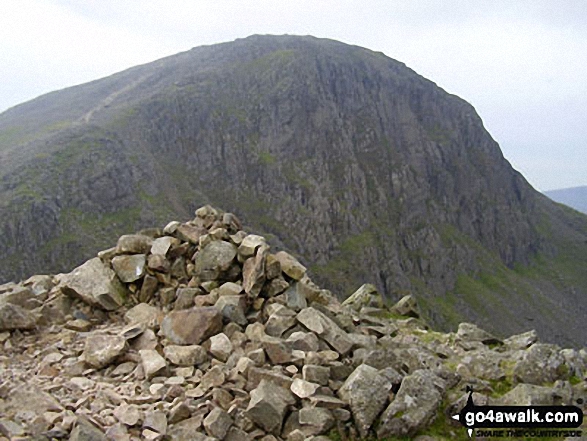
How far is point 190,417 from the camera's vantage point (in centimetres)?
1277

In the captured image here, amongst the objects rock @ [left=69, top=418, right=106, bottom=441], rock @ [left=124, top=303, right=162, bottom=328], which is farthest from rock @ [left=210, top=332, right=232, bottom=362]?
rock @ [left=69, top=418, right=106, bottom=441]

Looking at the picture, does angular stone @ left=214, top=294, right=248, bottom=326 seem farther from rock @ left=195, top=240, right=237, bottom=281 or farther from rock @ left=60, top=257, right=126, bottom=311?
rock @ left=60, top=257, right=126, bottom=311

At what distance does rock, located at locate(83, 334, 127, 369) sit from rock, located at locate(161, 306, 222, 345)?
1.47m

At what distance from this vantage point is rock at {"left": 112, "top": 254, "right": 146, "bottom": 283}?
18.6 meters

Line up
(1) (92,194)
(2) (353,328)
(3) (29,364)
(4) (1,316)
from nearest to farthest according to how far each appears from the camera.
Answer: (3) (29,364)
(4) (1,316)
(2) (353,328)
(1) (92,194)

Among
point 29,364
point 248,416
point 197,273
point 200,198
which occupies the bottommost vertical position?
point 200,198

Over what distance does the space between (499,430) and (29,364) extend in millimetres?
14190

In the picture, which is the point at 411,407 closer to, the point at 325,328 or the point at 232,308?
the point at 325,328

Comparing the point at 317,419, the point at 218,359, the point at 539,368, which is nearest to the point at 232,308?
the point at 218,359

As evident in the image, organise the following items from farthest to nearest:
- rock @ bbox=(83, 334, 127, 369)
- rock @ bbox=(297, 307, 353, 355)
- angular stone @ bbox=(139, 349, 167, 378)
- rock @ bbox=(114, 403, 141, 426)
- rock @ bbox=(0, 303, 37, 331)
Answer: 1. rock @ bbox=(0, 303, 37, 331)
2. rock @ bbox=(297, 307, 353, 355)
3. rock @ bbox=(83, 334, 127, 369)
4. angular stone @ bbox=(139, 349, 167, 378)
5. rock @ bbox=(114, 403, 141, 426)

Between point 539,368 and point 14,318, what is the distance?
1776 centimetres

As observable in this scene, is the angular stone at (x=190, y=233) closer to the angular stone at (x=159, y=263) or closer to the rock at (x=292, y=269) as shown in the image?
the angular stone at (x=159, y=263)

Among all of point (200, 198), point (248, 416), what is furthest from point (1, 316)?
point (200, 198)

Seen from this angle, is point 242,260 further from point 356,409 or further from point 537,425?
point 537,425
